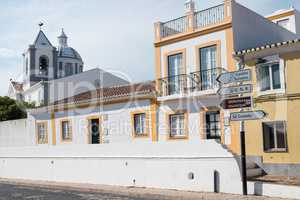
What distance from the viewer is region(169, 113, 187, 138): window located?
1821 cm

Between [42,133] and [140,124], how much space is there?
7.80 metres

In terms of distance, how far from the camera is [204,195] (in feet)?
41.2

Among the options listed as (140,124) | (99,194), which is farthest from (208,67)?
(99,194)

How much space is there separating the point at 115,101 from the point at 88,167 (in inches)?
168

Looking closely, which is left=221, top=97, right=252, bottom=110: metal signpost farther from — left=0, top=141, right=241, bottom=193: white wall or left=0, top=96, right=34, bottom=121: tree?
left=0, top=96, right=34, bottom=121: tree

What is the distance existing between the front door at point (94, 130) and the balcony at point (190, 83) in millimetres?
4624

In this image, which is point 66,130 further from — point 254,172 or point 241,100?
point 241,100

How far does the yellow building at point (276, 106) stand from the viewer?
14914 mm

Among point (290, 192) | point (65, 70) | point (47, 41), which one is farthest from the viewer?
point (65, 70)

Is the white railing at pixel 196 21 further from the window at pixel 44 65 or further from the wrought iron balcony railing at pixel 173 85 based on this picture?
the window at pixel 44 65

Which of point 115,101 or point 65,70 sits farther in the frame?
point 65,70

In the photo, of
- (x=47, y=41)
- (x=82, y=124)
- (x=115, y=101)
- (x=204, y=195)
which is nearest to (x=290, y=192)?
(x=204, y=195)

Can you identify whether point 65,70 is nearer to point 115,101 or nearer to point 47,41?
point 47,41

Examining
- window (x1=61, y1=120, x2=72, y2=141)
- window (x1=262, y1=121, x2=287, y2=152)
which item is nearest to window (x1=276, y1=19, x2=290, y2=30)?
window (x1=262, y1=121, x2=287, y2=152)
